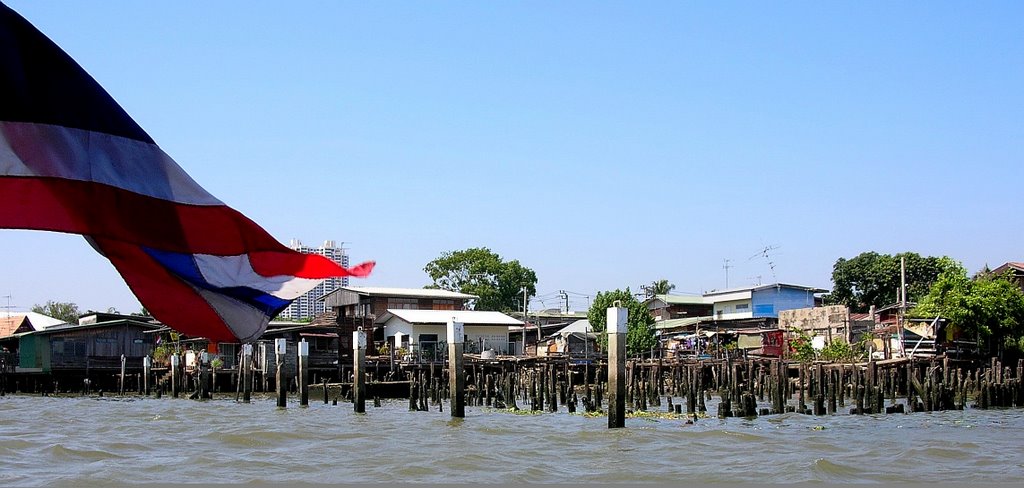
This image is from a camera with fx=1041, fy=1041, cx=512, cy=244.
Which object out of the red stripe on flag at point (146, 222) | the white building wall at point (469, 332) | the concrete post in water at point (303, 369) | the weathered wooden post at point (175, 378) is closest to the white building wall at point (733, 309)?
the white building wall at point (469, 332)

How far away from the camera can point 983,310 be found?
39.1m

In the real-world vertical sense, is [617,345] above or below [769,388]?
above

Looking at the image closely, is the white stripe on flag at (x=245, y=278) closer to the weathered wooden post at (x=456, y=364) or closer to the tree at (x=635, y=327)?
the weathered wooden post at (x=456, y=364)

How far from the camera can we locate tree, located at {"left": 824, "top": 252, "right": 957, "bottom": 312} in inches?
2359

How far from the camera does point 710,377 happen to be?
40.1 meters

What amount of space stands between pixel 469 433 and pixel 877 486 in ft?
30.6

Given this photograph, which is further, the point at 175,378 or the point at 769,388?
the point at 175,378

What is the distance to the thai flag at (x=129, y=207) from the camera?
17.1 ft

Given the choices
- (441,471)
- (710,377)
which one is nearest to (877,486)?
(441,471)

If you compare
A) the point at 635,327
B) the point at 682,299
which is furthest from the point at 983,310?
the point at 682,299

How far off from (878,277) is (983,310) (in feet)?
71.9

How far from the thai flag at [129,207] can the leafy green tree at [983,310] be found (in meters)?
37.2

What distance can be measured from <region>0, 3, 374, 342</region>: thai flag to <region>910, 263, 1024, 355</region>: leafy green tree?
37245 mm

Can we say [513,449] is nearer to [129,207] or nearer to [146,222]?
[146,222]
